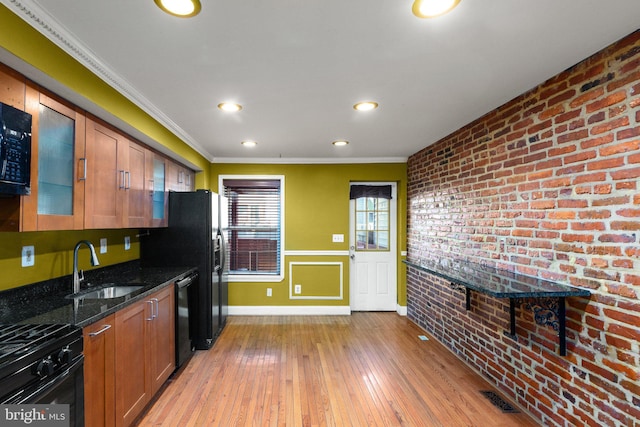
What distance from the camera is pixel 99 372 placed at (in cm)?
171

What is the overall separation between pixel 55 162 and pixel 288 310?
11.7 ft

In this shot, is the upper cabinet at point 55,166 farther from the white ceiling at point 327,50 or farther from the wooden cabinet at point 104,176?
the white ceiling at point 327,50

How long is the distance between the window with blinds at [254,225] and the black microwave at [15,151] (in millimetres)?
3257

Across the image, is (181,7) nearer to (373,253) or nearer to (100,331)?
(100,331)

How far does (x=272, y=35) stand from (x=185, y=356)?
9.55 feet

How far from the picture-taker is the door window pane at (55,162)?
1.69 m

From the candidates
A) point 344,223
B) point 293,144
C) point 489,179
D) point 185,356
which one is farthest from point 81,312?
point 344,223

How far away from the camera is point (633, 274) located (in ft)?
5.25

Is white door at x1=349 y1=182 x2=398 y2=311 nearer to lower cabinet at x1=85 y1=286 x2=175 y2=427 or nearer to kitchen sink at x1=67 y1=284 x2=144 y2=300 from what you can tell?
lower cabinet at x1=85 y1=286 x2=175 y2=427

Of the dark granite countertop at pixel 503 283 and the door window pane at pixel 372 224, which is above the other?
the door window pane at pixel 372 224

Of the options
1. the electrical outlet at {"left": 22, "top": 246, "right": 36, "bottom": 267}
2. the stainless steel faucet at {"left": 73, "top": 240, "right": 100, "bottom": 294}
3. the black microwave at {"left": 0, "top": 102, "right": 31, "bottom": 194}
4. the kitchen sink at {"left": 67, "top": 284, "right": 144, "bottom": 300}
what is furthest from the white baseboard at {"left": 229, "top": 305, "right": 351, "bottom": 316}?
the black microwave at {"left": 0, "top": 102, "right": 31, "bottom": 194}

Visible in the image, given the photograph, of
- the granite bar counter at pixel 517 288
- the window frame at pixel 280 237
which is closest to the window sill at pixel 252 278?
the window frame at pixel 280 237

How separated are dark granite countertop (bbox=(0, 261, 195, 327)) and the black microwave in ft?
2.23

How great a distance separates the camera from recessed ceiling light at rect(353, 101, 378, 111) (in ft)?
8.39
